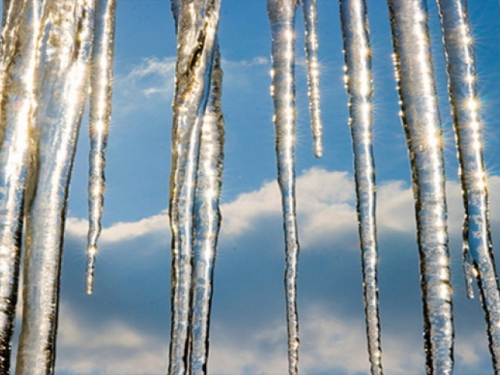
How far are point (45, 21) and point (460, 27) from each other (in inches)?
63.7

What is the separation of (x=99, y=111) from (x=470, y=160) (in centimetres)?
169

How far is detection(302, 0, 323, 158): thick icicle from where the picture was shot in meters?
2.93

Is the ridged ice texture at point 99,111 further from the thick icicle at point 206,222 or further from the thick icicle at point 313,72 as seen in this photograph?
the thick icicle at point 313,72

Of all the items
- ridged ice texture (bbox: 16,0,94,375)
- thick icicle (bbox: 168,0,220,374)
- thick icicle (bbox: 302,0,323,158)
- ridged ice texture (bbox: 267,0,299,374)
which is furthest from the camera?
thick icicle (bbox: 302,0,323,158)

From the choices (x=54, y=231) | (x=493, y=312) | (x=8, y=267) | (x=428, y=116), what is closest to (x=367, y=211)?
(x=428, y=116)

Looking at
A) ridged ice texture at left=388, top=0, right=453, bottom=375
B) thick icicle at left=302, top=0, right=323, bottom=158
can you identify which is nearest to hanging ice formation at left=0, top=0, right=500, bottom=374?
ridged ice texture at left=388, top=0, right=453, bottom=375

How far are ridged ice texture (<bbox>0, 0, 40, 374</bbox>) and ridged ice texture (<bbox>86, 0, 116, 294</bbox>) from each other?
0.38 meters

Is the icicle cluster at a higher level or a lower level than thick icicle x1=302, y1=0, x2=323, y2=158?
lower

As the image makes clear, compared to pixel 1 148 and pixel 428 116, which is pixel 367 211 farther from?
pixel 1 148

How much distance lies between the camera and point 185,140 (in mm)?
2078

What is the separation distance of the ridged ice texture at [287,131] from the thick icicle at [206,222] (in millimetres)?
280

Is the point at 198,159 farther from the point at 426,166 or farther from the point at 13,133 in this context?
the point at 426,166

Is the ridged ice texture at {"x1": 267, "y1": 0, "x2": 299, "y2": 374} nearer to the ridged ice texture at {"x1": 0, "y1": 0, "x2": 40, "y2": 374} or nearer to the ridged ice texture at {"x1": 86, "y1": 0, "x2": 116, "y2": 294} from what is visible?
the ridged ice texture at {"x1": 86, "y1": 0, "x2": 116, "y2": 294}

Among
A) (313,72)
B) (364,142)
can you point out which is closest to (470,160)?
(364,142)
